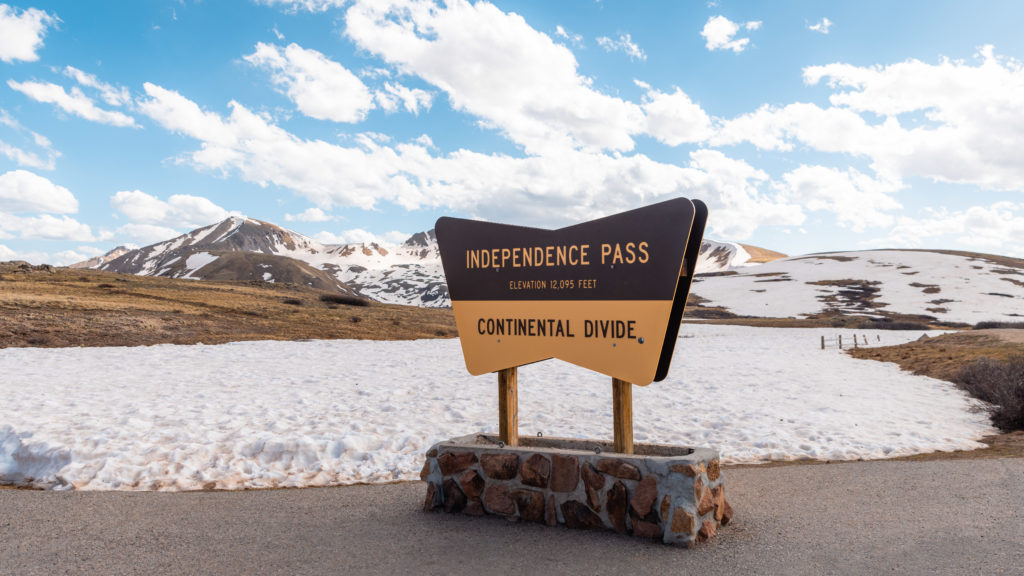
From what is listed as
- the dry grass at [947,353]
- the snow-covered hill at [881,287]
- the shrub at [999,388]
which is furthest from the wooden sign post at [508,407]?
the snow-covered hill at [881,287]

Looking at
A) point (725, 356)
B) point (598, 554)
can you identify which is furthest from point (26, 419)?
point (725, 356)

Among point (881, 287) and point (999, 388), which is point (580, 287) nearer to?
point (999, 388)

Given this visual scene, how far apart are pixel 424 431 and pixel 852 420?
868 centimetres

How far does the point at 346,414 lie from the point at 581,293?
678cm

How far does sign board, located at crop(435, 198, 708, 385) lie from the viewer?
5.75 m

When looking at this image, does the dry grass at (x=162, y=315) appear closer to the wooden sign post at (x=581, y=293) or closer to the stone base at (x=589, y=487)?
the wooden sign post at (x=581, y=293)

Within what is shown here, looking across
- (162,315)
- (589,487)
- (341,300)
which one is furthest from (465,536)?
(341,300)

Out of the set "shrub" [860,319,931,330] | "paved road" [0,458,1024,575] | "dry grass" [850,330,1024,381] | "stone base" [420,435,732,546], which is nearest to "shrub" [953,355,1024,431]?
"dry grass" [850,330,1024,381]

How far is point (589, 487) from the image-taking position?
5668 millimetres

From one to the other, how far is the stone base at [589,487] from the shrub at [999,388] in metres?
9.62

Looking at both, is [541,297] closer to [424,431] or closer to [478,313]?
[478,313]

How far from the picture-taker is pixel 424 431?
394 inches

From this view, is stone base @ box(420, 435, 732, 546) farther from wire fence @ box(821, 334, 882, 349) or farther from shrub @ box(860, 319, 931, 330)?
shrub @ box(860, 319, 931, 330)

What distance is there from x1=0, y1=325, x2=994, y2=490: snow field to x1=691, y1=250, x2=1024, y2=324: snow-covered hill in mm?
64862
